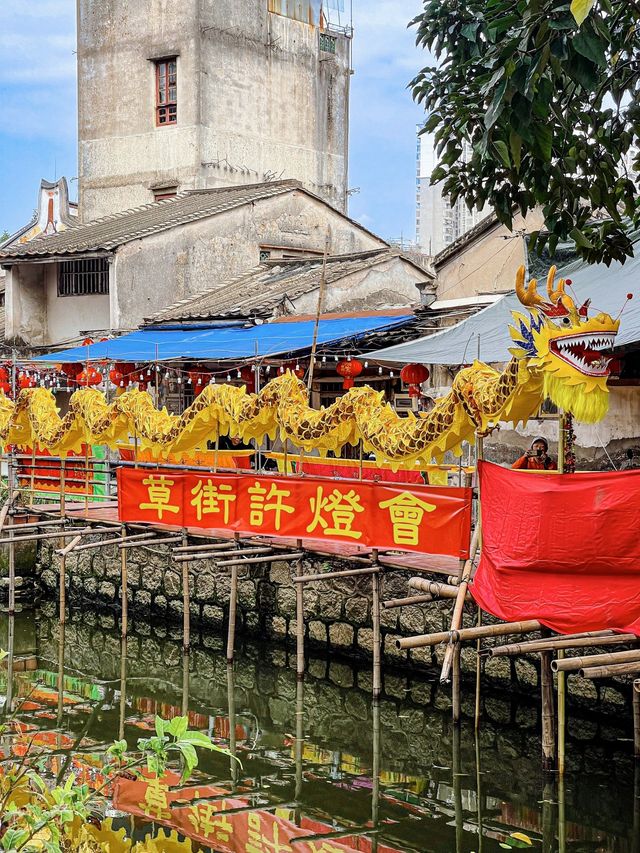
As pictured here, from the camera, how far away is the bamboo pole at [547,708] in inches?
429

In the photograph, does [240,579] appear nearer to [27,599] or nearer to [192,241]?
[27,599]

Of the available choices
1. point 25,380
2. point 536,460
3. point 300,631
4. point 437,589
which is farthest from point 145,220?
point 437,589

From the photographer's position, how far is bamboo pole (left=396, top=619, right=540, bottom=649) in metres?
10.8

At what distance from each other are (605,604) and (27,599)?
13.6 m

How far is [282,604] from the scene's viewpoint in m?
17.0

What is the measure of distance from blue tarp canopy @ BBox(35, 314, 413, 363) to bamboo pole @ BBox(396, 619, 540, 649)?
780 cm

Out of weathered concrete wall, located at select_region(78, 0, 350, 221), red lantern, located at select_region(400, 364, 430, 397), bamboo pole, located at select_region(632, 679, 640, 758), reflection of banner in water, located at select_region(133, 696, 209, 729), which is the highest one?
weathered concrete wall, located at select_region(78, 0, 350, 221)

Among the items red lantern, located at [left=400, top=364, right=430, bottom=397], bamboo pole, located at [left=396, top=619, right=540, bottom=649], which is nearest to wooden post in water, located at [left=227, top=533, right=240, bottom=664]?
red lantern, located at [left=400, top=364, right=430, bottom=397]

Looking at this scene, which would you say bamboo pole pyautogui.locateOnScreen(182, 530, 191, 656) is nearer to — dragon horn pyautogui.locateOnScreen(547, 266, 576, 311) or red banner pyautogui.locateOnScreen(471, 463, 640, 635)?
red banner pyautogui.locateOnScreen(471, 463, 640, 635)

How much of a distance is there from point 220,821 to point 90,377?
38.1 ft

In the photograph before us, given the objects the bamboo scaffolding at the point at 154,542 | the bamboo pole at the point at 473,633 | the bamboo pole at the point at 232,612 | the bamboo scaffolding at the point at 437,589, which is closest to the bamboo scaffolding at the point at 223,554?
the bamboo pole at the point at 232,612

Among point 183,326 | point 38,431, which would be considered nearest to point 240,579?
point 38,431

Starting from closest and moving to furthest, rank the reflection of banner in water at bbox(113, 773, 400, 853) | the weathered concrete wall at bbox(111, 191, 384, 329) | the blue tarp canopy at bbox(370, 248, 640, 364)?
the reflection of banner in water at bbox(113, 773, 400, 853)
the blue tarp canopy at bbox(370, 248, 640, 364)
the weathered concrete wall at bbox(111, 191, 384, 329)

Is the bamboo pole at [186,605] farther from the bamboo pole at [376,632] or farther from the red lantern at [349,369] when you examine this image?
the red lantern at [349,369]
